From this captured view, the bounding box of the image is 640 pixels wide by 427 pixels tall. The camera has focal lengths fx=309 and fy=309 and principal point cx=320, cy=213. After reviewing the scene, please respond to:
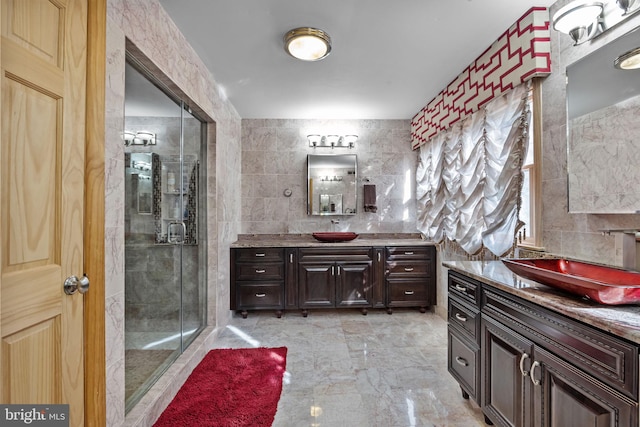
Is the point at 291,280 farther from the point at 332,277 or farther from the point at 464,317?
the point at 464,317

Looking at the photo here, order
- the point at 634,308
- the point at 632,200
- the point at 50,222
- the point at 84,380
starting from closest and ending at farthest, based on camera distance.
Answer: the point at 634,308 < the point at 50,222 < the point at 84,380 < the point at 632,200

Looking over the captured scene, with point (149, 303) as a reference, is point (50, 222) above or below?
above

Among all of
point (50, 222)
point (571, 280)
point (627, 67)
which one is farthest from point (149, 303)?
point (627, 67)

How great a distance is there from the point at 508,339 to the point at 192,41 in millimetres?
2800

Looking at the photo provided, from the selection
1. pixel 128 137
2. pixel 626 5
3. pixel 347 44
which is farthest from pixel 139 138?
pixel 626 5

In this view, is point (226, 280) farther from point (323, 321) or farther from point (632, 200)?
point (632, 200)

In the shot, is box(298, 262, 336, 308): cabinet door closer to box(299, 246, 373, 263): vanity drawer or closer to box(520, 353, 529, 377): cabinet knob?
box(299, 246, 373, 263): vanity drawer

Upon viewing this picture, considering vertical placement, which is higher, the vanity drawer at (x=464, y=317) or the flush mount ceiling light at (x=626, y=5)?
the flush mount ceiling light at (x=626, y=5)

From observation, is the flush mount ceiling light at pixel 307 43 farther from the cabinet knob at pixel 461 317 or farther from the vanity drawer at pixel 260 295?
the vanity drawer at pixel 260 295

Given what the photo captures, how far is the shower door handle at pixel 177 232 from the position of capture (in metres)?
2.37

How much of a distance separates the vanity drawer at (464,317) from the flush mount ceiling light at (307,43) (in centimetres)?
203

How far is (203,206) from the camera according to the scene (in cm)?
296

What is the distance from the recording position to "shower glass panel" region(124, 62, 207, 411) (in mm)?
1812

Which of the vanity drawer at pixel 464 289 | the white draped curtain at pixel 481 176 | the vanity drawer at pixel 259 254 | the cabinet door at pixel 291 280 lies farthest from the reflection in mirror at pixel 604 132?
the vanity drawer at pixel 259 254
